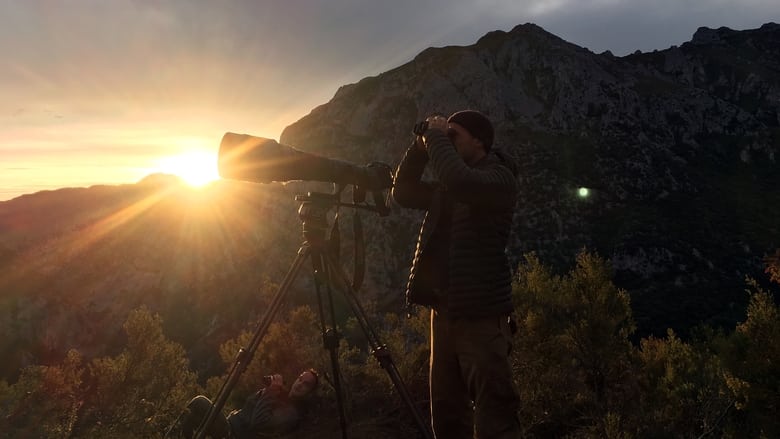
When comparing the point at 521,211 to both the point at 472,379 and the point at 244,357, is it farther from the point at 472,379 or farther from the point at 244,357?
the point at 244,357

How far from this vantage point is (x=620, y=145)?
232 ft

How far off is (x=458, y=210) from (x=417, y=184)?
51cm

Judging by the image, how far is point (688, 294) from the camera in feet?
161

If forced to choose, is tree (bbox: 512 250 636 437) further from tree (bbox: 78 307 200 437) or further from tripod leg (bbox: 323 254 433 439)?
tree (bbox: 78 307 200 437)

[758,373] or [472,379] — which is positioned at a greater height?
[472,379]

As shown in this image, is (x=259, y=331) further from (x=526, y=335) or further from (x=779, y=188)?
(x=779, y=188)

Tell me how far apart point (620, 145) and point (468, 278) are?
79.9m

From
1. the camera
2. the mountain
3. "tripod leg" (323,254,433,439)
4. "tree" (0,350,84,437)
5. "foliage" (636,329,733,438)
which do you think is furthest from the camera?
the mountain

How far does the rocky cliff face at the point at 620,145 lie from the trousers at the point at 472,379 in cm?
5066

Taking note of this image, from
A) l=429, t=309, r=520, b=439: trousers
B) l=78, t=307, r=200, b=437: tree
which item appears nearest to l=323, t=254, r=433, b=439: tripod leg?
l=429, t=309, r=520, b=439: trousers

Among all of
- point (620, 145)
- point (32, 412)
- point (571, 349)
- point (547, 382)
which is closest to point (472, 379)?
point (547, 382)

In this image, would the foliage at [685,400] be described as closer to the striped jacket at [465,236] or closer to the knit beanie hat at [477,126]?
the striped jacket at [465,236]

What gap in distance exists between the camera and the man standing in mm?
2260

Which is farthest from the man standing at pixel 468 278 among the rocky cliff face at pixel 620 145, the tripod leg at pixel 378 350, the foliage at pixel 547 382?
the rocky cliff face at pixel 620 145
